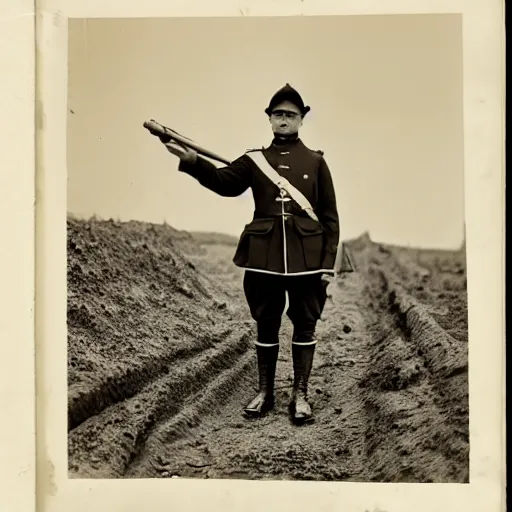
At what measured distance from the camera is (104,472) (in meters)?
0.97

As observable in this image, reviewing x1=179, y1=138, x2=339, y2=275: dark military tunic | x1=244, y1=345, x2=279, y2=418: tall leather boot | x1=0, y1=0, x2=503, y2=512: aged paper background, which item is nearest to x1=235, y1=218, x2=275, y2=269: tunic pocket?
x1=179, y1=138, x2=339, y2=275: dark military tunic

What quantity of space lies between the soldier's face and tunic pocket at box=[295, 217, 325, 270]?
13cm

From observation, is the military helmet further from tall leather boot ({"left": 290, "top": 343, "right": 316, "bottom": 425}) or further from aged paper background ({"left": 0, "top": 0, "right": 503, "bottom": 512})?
tall leather boot ({"left": 290, "top": 343, "right": 316, "bottom": 425})

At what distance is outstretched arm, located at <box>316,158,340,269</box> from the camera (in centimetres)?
97

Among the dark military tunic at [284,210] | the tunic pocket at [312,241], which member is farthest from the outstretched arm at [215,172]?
the tunic pocket at [312,241]

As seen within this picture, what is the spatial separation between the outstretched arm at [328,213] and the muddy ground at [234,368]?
0.12 feet

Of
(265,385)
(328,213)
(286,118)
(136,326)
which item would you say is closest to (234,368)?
(265,385)

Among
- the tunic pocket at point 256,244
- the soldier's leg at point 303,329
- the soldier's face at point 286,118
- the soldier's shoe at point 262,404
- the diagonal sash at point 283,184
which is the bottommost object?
the soldier's shoe at point 262,404

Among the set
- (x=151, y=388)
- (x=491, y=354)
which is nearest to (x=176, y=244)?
(x=151, y=388)

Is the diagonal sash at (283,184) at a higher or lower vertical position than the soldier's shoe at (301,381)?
higher
